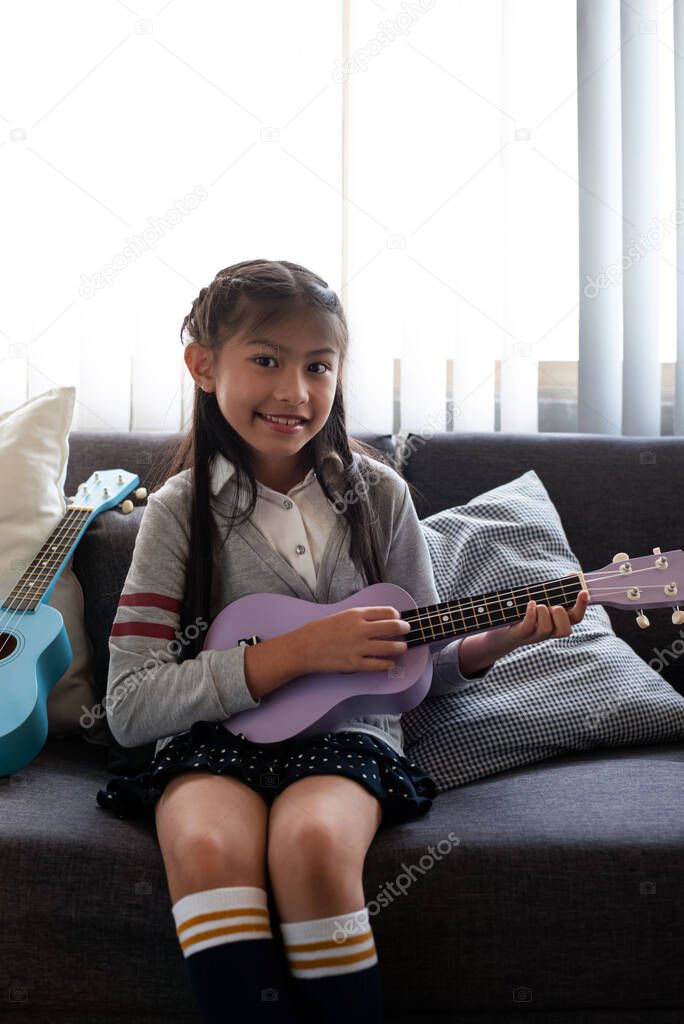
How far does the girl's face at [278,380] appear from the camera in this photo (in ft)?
4.08

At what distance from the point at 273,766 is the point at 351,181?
1.32 meters

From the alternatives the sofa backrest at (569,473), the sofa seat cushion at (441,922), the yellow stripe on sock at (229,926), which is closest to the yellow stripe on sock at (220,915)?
the yellow stripe on sock at (229,926)

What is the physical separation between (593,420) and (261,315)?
1.03 meters

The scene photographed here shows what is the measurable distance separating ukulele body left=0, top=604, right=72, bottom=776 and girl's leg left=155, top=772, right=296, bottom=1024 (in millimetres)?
246

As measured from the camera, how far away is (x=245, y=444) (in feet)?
4.49

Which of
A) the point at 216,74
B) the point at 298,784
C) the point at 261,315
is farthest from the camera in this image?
the point at 216,74

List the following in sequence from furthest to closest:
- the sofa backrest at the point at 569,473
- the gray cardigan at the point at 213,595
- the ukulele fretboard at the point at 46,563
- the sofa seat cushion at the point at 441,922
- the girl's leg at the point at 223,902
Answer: the sofa backrest at the point at 569,473, the ukulele fretboard at the point at 46,563, the gray cardigan at the point at 213,595, the sofa seat cushion at the point at 441,922, the girl's leg at the point at 223,902

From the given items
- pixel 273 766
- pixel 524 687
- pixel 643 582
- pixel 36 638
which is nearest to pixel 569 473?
pixel 524 687

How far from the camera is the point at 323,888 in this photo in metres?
0.96

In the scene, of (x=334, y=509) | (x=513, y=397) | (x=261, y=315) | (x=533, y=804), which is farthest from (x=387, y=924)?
(x=513, y=397)

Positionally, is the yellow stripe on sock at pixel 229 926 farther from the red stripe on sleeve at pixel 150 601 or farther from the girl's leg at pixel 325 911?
the red stripe on sleeve at pixel 150 601

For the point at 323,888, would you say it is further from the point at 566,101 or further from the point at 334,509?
the point at 566,101

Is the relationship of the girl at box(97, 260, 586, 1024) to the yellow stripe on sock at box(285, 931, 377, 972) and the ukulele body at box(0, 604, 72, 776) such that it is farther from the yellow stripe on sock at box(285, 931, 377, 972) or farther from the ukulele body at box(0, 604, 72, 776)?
the ukulele body at box(0, 604, 72, 776)

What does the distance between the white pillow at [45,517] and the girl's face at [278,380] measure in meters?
0.37
